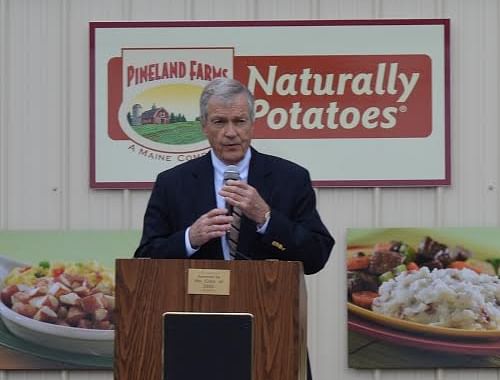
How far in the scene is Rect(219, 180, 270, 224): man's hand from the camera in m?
2.78

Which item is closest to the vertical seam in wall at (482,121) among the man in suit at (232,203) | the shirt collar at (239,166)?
the man in suit at (232,203)

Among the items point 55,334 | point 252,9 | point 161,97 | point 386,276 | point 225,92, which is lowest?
point 55,334

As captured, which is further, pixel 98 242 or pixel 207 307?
pixel 98 242

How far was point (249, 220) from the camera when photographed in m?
2.89

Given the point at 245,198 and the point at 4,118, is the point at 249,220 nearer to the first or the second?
the point at 245,198

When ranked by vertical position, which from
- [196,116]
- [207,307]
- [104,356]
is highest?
[196,116]

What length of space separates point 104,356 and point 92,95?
1.24m

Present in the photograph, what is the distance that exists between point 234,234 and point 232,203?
0.15m

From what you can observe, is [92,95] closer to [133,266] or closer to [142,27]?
[142,27]

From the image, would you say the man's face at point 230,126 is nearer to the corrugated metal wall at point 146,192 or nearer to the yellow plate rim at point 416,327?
the corrugated metal wall at point 146,192

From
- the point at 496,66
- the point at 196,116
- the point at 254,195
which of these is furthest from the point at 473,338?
the point at 254,195

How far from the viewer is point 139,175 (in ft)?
16.3

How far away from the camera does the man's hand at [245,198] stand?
2.78 metres

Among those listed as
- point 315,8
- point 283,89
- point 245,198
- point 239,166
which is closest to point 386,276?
point 283,89
